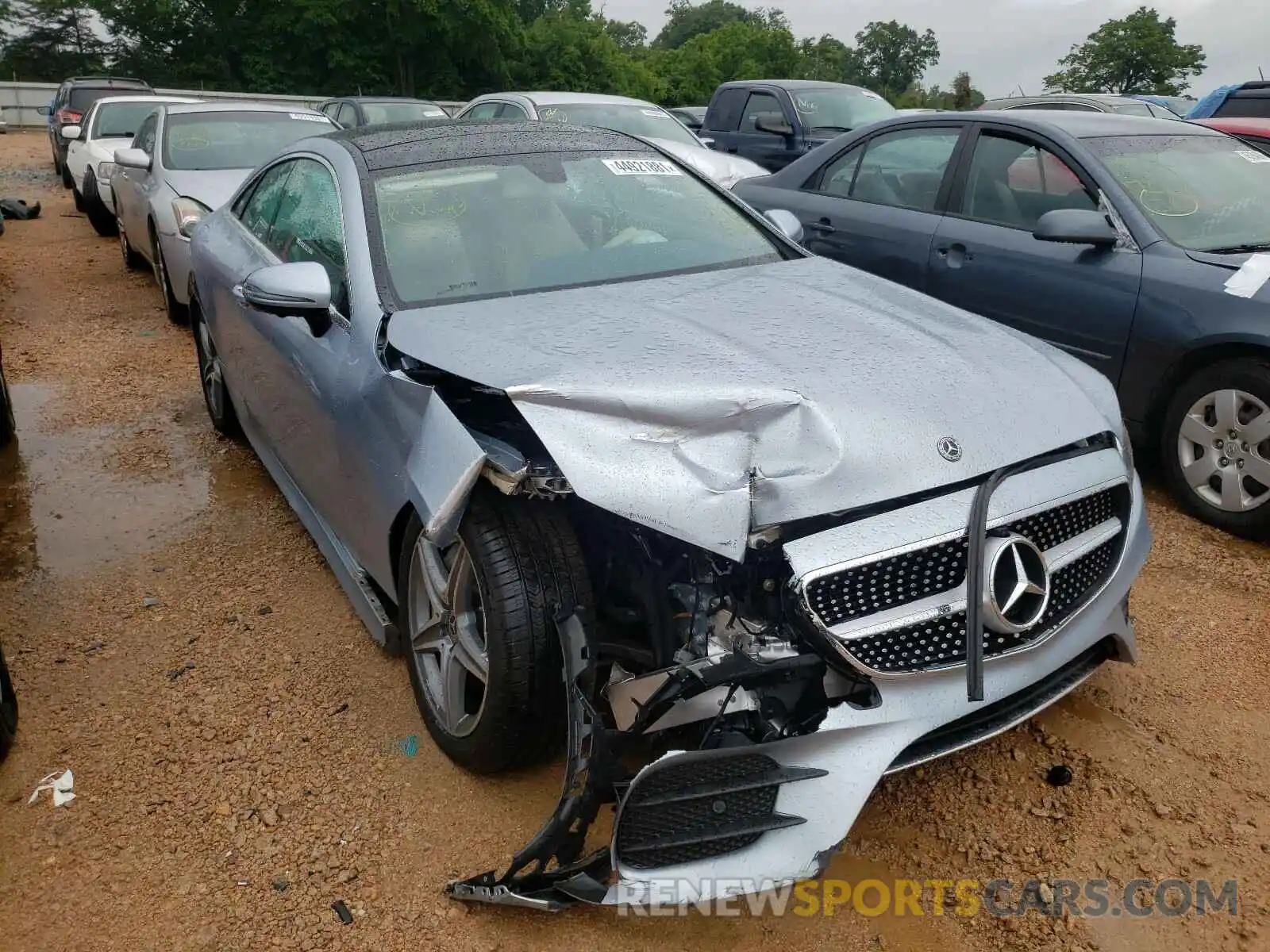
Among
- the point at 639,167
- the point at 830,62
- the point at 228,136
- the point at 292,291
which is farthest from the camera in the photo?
the point at 830,62

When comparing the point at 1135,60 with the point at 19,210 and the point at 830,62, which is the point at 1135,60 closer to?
the point at 830,62

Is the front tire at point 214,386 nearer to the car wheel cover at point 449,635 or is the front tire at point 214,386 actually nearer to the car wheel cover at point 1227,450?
the car wheel cover at point 449,635

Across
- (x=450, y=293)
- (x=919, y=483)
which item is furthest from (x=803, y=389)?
(x=450, y=293)

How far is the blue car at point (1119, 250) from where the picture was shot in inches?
158

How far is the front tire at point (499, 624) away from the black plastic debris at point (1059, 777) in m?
1.29

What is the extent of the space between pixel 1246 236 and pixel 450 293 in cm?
359

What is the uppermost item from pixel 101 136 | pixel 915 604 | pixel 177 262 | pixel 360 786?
pixel 101 136

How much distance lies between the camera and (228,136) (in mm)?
7828

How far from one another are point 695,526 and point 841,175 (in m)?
4.44

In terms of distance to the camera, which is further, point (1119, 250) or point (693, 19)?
point (693, 19)

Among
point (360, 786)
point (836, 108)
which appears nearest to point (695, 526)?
point (360, 786)

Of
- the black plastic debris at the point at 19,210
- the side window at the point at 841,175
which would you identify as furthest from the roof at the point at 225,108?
the black plastic debris at the point at 19,210

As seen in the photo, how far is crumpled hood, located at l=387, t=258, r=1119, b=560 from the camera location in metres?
2.09

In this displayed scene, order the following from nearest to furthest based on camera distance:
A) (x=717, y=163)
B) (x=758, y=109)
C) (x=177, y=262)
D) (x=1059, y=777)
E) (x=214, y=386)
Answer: (x=1059, y=777) < (x=214, y=386) < (x=177, y=262) < (x=717, y=163) < (x=758, y=109)
